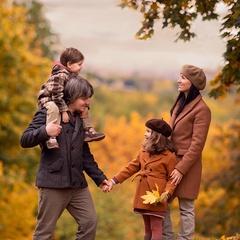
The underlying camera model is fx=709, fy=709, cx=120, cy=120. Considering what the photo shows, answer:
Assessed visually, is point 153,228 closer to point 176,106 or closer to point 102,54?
point 176,106

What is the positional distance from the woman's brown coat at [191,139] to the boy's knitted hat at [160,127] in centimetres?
17

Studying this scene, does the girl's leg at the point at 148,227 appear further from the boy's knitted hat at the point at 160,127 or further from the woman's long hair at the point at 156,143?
the boy's knitted hat at the point at 160,127

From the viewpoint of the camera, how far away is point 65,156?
6.58 meters

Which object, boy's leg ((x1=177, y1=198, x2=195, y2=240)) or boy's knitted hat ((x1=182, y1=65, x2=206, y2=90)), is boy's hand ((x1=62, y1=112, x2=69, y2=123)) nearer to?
boy's knitted hat ((x1=182, y1=65, x2=206, y2=90))

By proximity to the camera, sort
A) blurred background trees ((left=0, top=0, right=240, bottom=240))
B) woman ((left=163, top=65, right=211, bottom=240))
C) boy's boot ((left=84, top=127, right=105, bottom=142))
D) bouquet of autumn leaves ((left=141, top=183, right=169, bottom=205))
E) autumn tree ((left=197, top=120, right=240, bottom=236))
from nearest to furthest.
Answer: bouquet of autumn leaves ((left=141, top=183, right=169, bottom=205))
boy's boot ((left=84, top=127, right=105, bottom=142))
woman ((left=163, top=65, right=211, bottom=240))
autumn tree ((left=197, top=120, right=240, bottom=236))
blurred background trees ((left=0, top=0, right=240, bottom=240))

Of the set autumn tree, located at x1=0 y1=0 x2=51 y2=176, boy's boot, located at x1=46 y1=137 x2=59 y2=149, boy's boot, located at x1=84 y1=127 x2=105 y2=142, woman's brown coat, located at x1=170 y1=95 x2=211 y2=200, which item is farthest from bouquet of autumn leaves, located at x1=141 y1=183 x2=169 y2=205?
autumn tree, located at x1=0 y1=0 x2=51 y2=176

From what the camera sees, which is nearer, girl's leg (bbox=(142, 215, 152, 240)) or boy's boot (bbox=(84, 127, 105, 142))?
boy's boot (bbox=(84, 127, 105, 142))

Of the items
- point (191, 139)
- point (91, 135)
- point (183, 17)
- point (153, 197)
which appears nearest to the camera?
point (153, 197)

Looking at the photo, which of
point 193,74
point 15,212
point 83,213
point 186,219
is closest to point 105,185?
point 83,213

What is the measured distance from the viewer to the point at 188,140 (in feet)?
23.2

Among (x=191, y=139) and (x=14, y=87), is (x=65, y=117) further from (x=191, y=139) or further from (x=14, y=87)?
(x=14, y=87)

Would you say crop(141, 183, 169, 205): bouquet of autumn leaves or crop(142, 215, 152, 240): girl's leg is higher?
crop(141, 183, 169, 205): bouquet of autumn leaves

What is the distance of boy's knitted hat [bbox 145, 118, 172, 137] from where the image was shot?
694 centimetres

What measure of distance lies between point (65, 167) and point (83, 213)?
504 millimetres
